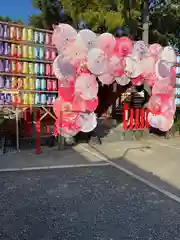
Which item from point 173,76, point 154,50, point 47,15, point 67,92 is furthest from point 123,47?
point 47,15

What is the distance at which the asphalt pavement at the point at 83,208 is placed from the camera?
9.97 feet

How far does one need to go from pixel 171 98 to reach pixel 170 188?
4.37 metres

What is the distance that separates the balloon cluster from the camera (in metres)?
6.57

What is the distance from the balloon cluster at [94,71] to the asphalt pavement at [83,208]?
7.31 feet


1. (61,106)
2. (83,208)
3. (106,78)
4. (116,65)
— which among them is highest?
(116,65)

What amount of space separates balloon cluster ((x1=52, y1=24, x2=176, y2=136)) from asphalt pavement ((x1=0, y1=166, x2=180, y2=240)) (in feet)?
7.31

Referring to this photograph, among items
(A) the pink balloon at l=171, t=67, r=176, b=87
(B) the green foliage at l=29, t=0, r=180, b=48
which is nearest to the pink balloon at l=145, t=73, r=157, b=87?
(A) the pink balloon at l=171, t=67, r=176, b=87

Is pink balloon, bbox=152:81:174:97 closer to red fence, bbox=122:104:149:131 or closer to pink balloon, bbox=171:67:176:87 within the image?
pink balloon, bbox=171:67:176:87

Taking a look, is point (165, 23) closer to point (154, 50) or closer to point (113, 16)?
point (113, 16)

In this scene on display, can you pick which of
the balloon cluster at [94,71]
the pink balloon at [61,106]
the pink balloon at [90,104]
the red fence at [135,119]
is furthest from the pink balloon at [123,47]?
the red fence at [135,119]

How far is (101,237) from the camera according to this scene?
2941 millimetres

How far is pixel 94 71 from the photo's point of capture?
22.4 ft

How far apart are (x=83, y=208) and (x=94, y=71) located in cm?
401

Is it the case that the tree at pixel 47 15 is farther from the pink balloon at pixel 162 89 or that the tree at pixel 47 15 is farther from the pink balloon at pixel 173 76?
the pink balloon at pixel 162 89
